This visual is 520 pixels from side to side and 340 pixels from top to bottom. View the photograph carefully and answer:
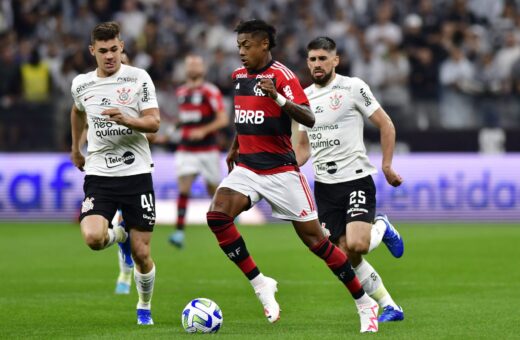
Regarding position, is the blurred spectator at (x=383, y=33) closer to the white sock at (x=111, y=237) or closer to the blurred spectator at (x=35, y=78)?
the blurred spectator at (x=35, y=78)

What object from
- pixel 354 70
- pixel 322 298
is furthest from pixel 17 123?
pixel 322 298

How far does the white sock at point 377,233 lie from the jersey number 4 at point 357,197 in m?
0.29

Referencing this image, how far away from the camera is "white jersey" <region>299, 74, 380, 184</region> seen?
10.1 m

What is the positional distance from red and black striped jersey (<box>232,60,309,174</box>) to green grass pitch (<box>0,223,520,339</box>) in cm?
135

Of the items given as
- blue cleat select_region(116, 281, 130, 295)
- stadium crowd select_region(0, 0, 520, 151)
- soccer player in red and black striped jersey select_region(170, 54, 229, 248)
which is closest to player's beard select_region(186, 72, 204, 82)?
soccer player in red and black striped jersey select_region(170, 54, 229, 248)

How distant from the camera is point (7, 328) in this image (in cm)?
938

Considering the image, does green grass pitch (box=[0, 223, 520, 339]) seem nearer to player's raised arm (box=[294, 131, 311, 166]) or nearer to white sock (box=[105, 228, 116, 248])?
white sock (box=[105, 228, 116, 248])

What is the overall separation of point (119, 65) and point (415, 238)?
9575 millimetres

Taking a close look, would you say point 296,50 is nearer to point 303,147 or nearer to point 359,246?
point 303,147

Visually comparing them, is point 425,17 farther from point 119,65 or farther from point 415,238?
point 119,65

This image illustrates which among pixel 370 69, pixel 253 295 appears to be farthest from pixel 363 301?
pixel 370 69

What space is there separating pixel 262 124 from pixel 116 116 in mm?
1165

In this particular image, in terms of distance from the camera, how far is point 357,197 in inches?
393

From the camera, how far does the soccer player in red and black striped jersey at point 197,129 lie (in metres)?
17.8
